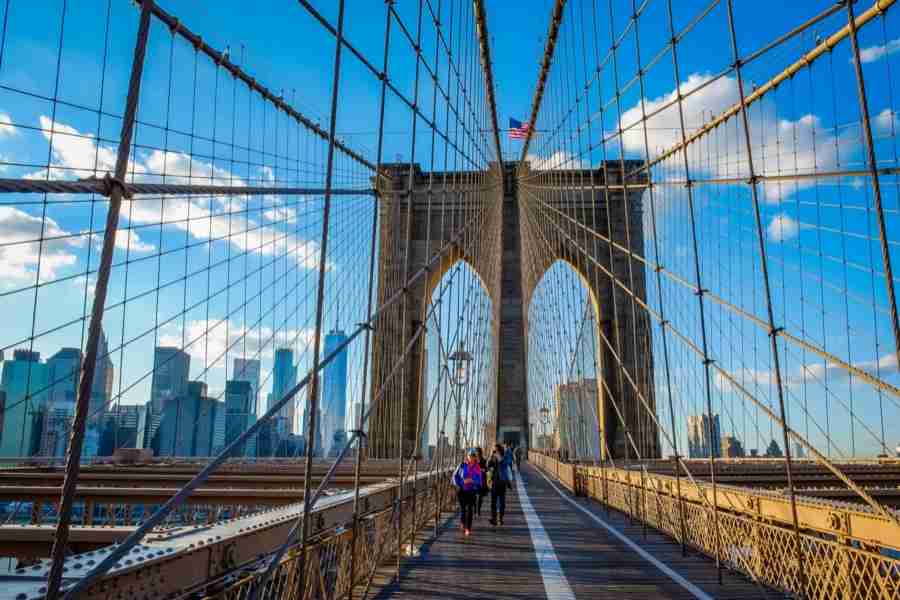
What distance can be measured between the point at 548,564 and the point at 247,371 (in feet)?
23.9

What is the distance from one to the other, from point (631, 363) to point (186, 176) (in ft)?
72.1

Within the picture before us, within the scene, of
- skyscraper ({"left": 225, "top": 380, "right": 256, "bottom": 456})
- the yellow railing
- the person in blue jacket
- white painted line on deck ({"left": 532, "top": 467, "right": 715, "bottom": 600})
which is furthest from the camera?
skyscraper ({"left": 225, "top": 380, "right": 256, "bottom": 456})

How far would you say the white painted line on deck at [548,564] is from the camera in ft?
13.6

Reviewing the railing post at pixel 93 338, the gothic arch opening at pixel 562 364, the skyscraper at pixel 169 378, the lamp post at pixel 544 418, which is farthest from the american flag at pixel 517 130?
the railing post at pixel 93 338

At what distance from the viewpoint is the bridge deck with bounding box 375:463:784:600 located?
4.11m

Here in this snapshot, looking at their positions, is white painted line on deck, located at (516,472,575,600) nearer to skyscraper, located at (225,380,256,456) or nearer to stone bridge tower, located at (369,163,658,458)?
skyscraper, located at (225,380,256,456)

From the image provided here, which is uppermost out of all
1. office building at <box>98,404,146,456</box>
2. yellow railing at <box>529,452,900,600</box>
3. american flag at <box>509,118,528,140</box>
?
american flag at <box>509,118,528,140</box>

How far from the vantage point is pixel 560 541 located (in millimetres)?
6387

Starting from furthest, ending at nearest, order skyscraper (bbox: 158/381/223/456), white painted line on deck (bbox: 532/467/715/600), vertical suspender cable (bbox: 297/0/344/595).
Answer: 1. skyscraper (bbox: 158/381/223/456)
2. white painted line on deck (bbox: 532/467/715/600)
3. vertical suspender cable (bbox: 297/0/344/595)

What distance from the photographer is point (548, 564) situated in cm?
Answer: 514

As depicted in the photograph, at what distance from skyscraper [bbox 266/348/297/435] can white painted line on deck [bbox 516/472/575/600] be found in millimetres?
5117

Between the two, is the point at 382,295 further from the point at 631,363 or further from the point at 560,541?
the point at 560,541

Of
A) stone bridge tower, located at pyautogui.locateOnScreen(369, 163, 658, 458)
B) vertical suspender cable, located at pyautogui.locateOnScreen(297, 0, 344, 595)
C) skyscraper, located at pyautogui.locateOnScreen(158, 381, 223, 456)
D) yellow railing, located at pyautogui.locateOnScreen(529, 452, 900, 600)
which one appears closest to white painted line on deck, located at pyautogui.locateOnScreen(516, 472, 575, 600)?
yellow railing, located at pyautogui.locateOnScreen(529, 452, 900, 600)

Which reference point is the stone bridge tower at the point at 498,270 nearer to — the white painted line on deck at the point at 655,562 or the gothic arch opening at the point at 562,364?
the gothic arch opening at the point at 562,364
